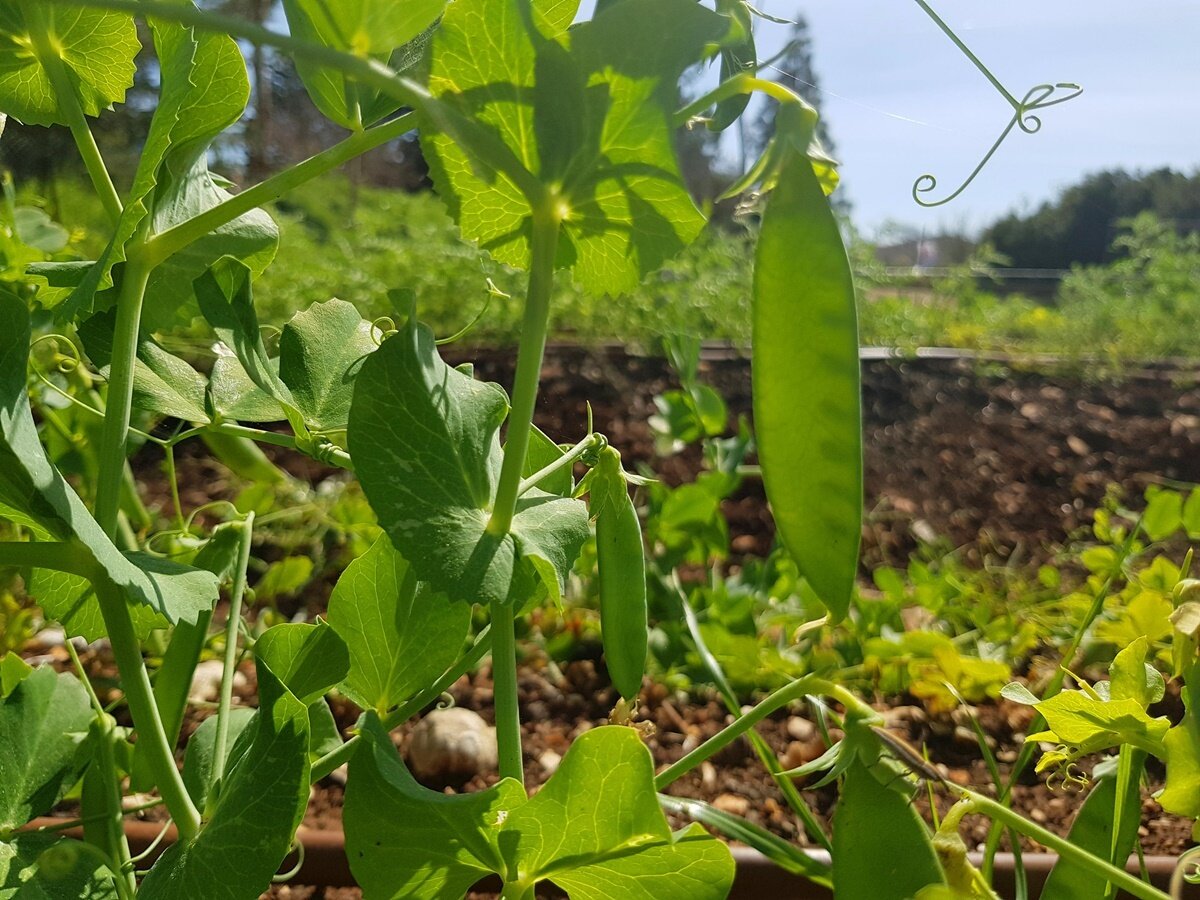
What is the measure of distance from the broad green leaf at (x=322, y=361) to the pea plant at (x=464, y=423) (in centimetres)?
2

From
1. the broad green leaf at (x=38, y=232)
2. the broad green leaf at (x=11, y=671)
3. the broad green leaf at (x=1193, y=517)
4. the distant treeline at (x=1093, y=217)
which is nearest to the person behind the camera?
the broad green leaf at (x=11, y=671)

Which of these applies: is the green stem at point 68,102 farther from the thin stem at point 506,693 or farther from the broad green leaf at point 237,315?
the thin stem at point 506,693

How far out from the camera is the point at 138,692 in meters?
0.33

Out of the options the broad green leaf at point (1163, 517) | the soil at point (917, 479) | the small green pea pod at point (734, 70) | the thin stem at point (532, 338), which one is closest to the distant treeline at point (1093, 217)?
the soil at point (917, 479)

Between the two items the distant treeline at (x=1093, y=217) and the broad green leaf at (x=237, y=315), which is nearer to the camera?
the broad green leaf at (x=237, y=315)

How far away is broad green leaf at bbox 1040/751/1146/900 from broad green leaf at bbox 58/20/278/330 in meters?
0.45

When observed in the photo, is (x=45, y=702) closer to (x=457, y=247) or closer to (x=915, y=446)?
(x=915, y=446)

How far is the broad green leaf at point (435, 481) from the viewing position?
31cm

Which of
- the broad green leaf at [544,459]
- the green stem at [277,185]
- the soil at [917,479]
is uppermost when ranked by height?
the green stem at [277,185]

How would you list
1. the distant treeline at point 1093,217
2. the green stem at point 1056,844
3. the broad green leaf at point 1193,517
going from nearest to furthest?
the green stem at point 1056,844
the broad green leaf at point 1193,517
the distant treeline at point 1093,217

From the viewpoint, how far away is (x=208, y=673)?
2.81ft

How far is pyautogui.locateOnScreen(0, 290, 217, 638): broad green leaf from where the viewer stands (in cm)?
28

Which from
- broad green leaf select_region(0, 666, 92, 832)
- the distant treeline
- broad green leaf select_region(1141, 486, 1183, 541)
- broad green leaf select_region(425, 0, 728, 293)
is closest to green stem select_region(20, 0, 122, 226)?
broad green leaf select_region(425, 0, 728, 293)

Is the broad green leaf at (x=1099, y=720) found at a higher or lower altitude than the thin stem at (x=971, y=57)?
lower
